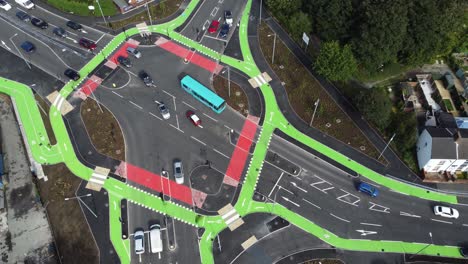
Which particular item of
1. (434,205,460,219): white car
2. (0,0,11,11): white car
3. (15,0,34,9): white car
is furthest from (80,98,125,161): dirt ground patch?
(434,205,460,219): white car

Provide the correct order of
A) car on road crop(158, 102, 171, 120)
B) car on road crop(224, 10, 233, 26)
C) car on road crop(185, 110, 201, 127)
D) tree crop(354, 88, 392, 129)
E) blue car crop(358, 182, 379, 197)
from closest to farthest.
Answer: blue car crop(358, 182, 379, 197)
tree crop(354, 88, 392, 129)
car on road crop(185, 110, 201, 127)
car on road crop(158, 102, 171, 120)
car on road crop(224, 10, 233, 26)

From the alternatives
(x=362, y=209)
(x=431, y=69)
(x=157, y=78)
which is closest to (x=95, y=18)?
(x=157, y=78)

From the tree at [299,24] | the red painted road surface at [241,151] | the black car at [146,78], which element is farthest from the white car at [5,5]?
the tree at [299,24]

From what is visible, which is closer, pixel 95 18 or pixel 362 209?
pixel 362 209

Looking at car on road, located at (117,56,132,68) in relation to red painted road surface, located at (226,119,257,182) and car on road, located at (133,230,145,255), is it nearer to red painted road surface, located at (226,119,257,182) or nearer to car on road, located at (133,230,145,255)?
red painted road surface, located at (226,119,257,182)

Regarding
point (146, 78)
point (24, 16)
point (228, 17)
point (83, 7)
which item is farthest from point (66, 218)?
point (228, 17)

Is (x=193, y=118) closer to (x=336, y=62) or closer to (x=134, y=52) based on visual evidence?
(x=134, y=52)

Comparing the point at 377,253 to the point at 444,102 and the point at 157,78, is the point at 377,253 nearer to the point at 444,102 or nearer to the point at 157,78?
the point at 444,102
